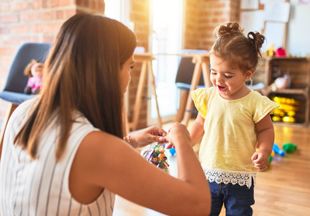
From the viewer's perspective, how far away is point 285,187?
2.18 m

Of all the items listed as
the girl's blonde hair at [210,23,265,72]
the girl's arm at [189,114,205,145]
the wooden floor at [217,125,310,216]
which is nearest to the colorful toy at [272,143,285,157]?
the wooden floor at [217,125,310,216]

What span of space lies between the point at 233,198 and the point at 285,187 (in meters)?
1.08

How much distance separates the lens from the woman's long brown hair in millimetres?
704

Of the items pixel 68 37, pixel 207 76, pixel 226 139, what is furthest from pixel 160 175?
pixel 207 76

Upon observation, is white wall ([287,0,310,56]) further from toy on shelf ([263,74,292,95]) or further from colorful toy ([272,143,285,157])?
colorful toy ([272,143,285,157])

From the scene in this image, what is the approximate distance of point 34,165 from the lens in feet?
2.29

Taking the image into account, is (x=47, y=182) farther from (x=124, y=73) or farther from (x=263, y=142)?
(x=263, y=142)

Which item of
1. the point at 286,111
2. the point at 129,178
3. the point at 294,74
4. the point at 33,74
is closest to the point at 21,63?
the point at 33,74

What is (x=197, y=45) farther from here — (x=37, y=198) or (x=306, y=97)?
(x=37, y=198)

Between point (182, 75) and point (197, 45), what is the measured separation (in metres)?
1.13

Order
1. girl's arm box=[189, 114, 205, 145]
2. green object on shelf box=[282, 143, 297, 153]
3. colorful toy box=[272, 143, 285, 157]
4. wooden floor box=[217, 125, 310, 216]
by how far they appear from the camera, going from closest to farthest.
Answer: girl's arm box=[189, 114, 205, 145]
wooden floor box=[217, 125, 310, 216]
colorful toy box=[272, 143, 285, 157]
green object on shelf box=[282, 143, 297, 153]

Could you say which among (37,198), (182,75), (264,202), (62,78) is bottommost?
(264,202)

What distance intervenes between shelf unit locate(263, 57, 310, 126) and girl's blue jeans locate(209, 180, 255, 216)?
3302 millimetres

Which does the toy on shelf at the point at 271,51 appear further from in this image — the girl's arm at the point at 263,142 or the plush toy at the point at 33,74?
the girl's arm at the point at 263,142
